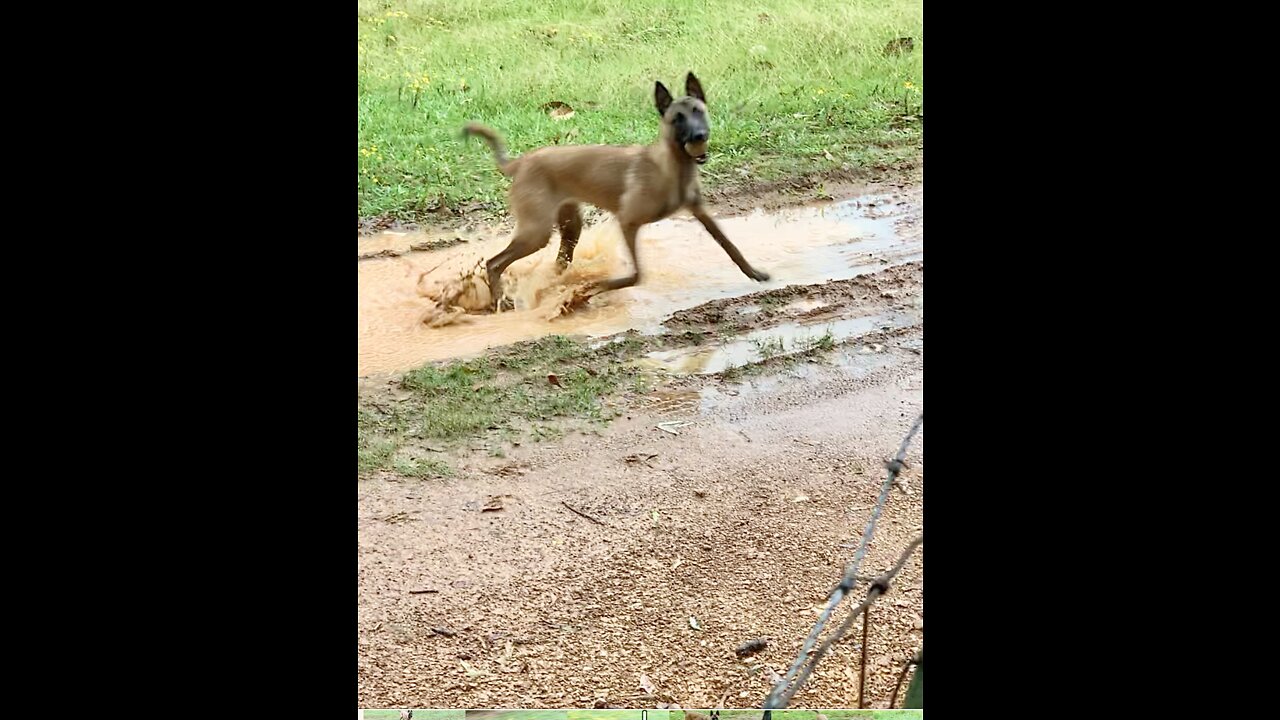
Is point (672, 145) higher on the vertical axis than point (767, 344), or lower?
higher

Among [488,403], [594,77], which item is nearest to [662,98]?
[594,77]

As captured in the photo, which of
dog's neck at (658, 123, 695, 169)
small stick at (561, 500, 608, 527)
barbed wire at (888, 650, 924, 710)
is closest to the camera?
barbed wire at (888, 650, 924, 710)

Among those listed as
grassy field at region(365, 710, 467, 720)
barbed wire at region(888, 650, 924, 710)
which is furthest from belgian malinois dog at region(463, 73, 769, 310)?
barbed wire at region(888, 650, 924, 710)

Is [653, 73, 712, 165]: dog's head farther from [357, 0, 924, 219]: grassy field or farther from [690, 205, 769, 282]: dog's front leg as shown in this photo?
[690, 205, 769, 282]: dog's front leg

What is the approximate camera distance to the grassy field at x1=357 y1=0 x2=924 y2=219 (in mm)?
3199

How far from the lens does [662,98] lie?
10.5 ft

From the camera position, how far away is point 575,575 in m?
3.02

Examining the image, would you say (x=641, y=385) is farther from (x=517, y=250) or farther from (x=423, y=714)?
(x=423, y=714)

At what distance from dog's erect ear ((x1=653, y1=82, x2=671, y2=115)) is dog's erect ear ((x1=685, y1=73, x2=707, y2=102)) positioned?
0.17 feet

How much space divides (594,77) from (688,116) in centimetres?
28
